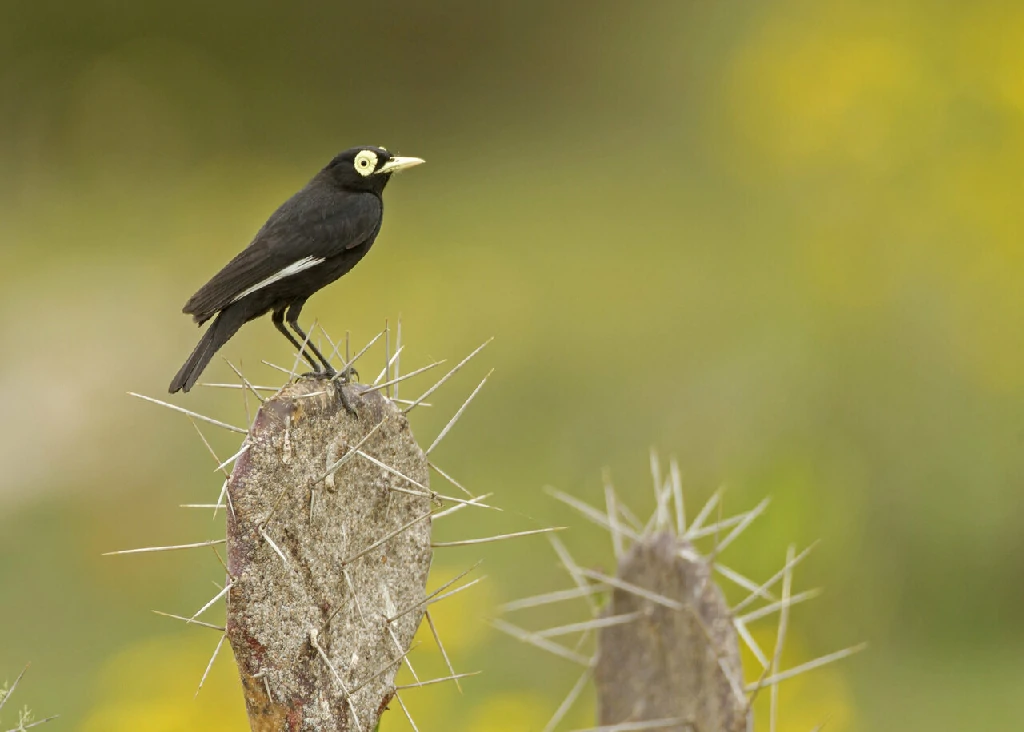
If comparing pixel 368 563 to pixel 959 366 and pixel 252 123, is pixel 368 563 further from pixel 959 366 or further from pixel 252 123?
pixel 252 123

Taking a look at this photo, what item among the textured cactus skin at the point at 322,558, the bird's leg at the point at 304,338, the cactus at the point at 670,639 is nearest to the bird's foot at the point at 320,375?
the bird's leg at the point at 304,338

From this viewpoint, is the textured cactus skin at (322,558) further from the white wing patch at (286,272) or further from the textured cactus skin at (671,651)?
the textured cactus skin at (671,651)

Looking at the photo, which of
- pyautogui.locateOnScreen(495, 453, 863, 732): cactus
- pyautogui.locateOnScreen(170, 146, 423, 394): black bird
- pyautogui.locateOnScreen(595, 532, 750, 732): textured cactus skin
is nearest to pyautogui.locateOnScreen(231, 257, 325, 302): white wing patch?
pyautogui.locateOnScreen(170, 146, 423, 394): black bird

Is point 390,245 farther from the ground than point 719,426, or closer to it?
farther from the ground

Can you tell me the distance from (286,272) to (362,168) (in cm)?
34

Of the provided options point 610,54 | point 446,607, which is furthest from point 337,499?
point 610,54

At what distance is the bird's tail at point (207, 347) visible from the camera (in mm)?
2352

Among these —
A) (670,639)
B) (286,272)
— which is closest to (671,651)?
(670,639)

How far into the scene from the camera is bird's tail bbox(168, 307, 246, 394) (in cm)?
235

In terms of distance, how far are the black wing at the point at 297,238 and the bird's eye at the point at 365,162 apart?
0.18 ft

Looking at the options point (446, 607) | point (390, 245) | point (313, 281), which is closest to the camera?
point (313, 281)

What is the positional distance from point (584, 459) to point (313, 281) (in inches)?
177

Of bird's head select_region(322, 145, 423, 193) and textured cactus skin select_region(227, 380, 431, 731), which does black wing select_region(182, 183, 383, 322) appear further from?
textured cactus skin select_region(227, 380, 431, 731)

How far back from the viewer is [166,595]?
686 centimetres
